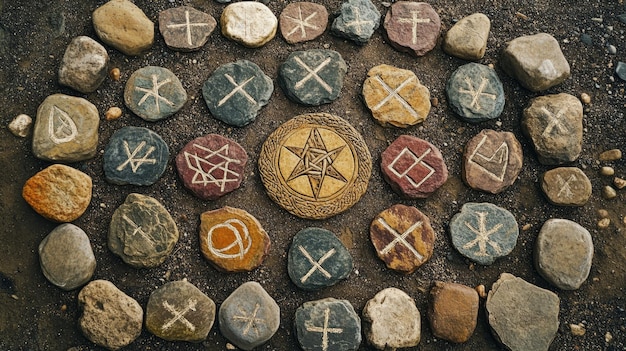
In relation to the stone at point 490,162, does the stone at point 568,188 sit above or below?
below

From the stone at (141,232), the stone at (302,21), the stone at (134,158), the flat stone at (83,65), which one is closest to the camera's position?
the stone at (141,232)

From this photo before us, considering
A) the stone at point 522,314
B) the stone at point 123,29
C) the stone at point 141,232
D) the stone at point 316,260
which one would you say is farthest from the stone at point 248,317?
the stone at point 123,29

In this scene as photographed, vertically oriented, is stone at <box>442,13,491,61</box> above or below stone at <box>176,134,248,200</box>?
above

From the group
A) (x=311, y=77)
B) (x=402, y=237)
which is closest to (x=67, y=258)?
(x=311, y=77)

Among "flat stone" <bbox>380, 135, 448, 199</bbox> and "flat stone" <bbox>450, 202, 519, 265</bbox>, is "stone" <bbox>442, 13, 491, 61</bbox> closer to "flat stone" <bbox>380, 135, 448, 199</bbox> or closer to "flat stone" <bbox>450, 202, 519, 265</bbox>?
"flat stone" <bbox>380, 135, 448, 199</bbox>

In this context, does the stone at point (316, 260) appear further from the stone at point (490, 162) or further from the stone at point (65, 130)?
the stone at point (65, 130)

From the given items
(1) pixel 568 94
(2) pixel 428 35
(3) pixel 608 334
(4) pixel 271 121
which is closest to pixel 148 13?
(4) pixel 271 121

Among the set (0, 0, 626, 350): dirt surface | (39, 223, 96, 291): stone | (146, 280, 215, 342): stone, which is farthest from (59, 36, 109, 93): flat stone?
(146, 280, 215, 342): stone

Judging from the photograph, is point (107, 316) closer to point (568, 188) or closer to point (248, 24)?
point (248, 24)
